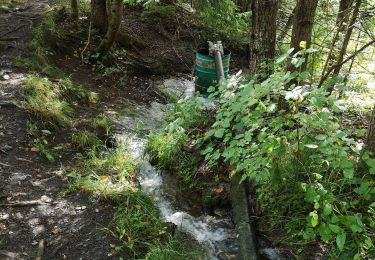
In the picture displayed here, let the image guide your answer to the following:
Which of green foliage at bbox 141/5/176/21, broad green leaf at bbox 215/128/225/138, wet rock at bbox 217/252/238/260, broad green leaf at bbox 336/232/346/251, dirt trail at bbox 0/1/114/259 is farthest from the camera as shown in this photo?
green foliage at bbox 141/5/176/21

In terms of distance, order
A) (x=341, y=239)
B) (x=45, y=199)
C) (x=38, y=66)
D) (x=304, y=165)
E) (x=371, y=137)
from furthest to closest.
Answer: (x=38, y=66)
(x=45, y=199)
(x=304, y=165)
(x=371, y=137)
(x=341, y=239)

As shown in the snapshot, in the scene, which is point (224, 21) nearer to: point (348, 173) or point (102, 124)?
point (102, 124)

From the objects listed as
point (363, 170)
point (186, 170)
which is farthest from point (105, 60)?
point (363, 170)

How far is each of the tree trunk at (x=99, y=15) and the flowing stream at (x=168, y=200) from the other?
2.91m

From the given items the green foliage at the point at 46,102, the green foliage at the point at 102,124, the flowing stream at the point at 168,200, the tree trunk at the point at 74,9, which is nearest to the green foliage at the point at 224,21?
the tree trunk at the point at 74,9

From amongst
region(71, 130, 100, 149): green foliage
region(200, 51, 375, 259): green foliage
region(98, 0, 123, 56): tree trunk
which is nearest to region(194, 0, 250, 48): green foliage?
region(98, 0, 123, 56): tree trunk

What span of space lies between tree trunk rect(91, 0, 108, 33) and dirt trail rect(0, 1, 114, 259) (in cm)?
377

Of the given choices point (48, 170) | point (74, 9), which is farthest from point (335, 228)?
point (74, 9)

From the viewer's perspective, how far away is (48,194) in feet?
14.1

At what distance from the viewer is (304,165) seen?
381 cm

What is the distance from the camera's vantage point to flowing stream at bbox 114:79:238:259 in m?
4.16

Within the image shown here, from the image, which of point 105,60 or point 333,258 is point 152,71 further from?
point 333,258

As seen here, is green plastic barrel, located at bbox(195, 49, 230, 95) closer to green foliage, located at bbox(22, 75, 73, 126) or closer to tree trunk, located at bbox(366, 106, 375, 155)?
green foliage, located at bbox(22, 75, 73, 126)

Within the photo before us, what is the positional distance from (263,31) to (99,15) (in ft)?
17.1
